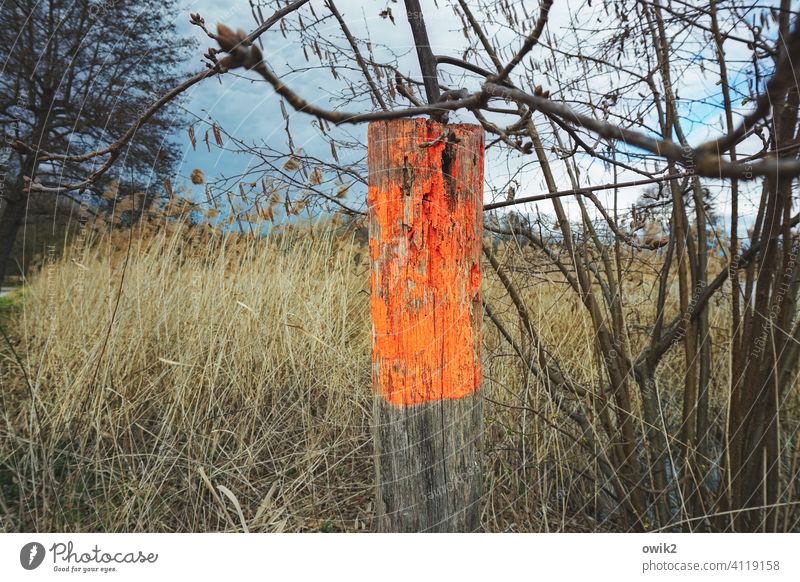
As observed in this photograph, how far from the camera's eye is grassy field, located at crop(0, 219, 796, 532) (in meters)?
1.79

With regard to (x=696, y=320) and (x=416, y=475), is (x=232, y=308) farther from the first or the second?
(x=696, y=320)

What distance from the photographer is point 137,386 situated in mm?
2338

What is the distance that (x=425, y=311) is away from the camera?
3.63ft

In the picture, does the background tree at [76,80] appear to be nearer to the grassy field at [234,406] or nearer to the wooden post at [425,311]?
the grassy field at [234,406]

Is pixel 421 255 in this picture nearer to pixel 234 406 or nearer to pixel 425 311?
pixel 425 311

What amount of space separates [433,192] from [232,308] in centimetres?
172

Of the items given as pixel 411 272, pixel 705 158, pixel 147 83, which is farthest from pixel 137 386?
pixel 705 158

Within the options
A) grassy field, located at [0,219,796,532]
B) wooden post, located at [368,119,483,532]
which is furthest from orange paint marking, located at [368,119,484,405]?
grassy field, located at [0,219,796,532]

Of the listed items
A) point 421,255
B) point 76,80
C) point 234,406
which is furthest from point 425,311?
point 76,80

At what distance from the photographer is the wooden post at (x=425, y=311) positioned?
1096 mm

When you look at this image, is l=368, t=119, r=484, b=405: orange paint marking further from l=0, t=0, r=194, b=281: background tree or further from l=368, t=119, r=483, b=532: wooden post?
l=0, t=0, r=194, b=281: background tree

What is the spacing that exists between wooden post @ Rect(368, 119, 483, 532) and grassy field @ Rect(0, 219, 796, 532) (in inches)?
20.6

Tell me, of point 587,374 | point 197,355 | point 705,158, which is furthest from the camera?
point 197,355

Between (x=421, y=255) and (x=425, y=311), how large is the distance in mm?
110
